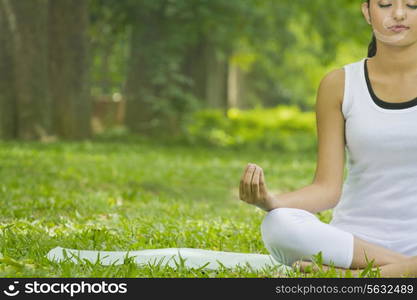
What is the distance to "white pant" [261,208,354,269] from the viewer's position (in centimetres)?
385

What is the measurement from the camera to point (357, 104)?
161 inches

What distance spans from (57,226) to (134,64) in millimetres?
12182

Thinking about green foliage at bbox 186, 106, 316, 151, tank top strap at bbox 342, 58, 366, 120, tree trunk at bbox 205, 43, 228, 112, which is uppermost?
tank top strap at bbox 342, 58, 366, 120

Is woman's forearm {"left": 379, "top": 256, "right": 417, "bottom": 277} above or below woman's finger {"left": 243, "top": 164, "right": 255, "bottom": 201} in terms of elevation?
below

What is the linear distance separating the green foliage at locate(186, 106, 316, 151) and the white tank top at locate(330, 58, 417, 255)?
544 inches

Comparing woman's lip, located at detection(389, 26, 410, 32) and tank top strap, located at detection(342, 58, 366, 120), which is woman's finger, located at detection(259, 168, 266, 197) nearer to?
tank top strap, located at detection(342, 58, 366, 120)

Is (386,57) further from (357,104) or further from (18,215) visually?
(18,215)

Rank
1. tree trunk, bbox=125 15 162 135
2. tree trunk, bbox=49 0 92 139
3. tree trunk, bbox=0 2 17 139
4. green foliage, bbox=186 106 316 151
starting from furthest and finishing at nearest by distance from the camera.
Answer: green foliage, bbox=186 106 316 151 < tree trunk, bbox=125 15 162 135 < tree trunk, bbox=49 0 92 139 < tree trunk, bbox=0 2 17 139

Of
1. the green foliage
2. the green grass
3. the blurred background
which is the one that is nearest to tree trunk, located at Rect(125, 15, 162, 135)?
the blurred background

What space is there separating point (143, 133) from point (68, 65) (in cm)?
347

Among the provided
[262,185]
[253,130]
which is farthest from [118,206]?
[253,130]

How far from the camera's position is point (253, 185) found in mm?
3537

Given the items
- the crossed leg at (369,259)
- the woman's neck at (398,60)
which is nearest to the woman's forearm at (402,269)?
the crossed leg at (369,259)

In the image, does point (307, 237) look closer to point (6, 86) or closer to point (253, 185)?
point (253, 185)
